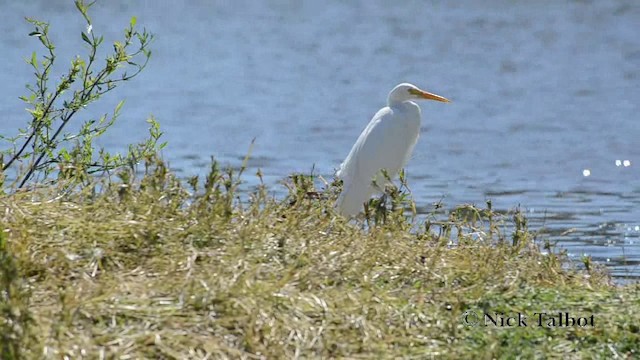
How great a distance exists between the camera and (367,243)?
14.9ft

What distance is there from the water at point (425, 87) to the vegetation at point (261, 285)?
2409 mm

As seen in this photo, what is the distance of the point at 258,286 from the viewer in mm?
3926

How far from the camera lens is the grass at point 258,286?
12.0 ft

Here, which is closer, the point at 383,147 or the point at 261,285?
the point at 261,285

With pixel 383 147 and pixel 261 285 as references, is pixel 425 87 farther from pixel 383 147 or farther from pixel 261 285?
pixel 261 285

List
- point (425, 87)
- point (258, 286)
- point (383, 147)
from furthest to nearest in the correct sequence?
point (425, 87), point (383, 147), point (258, 286)

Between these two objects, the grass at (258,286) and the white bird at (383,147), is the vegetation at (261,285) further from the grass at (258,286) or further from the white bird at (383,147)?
the white bird at (383,147)

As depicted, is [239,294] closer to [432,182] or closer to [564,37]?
[432,182]

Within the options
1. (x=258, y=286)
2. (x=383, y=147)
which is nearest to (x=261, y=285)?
(x=258, y=286)

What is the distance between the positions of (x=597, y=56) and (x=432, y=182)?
9776 mm

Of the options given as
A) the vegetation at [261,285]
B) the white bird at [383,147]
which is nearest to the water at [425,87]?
the white bird at [383,147]

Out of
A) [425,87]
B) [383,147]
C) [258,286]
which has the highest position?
[425,87]

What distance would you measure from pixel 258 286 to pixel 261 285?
0.02 m

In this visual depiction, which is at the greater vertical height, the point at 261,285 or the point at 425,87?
the point at 425,87
